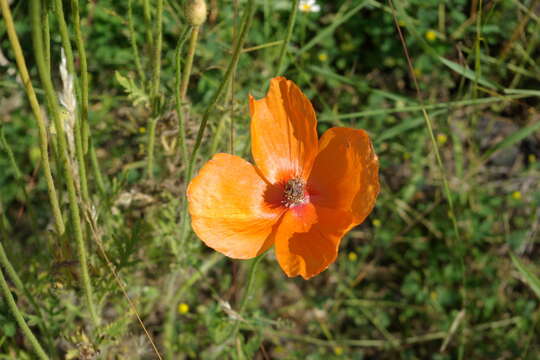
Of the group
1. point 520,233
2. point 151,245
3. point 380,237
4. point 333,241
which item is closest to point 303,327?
point 380,237

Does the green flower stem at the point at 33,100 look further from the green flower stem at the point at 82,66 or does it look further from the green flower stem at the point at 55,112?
the green flower stem at the point at 82,66

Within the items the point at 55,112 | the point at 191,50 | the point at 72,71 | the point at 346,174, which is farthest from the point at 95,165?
the point at 346,174

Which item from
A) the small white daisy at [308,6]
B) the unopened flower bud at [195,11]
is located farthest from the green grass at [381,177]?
the unopened flower bud at [195,11]

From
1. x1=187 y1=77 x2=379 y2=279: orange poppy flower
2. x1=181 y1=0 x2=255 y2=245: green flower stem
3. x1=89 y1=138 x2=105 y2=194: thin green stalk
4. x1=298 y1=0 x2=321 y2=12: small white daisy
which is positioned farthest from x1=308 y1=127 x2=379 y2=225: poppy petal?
x1=298 y1=0 x2=321 y2=12: small white daisy

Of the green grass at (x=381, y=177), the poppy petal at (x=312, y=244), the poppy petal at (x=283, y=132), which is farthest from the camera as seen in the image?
the green grass at (x=381, y=177)

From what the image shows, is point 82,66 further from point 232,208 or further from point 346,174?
point 346,174
